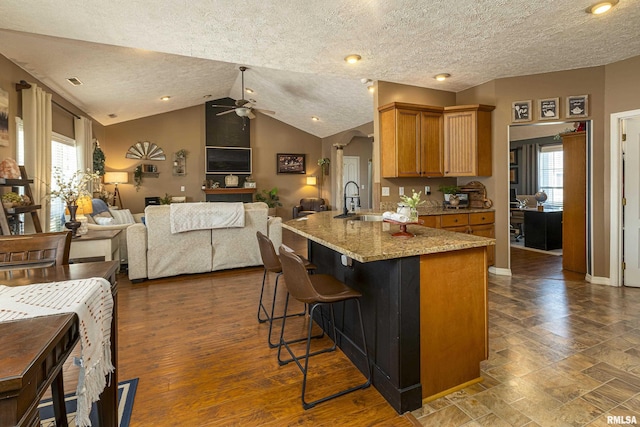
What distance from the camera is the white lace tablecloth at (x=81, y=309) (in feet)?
3.13

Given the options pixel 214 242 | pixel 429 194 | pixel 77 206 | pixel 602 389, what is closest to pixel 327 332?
pixel 602 389

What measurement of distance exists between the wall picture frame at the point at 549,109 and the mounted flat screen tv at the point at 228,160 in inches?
283

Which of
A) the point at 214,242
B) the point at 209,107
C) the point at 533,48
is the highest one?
the point at 209,107

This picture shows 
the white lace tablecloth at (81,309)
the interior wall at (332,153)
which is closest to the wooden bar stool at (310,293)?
the white lace tablecloth at (81,309)

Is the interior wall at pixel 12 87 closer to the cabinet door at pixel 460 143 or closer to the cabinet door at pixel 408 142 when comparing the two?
the cabinet door at pixel 408 142

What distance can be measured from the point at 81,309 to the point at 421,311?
5.08 feet

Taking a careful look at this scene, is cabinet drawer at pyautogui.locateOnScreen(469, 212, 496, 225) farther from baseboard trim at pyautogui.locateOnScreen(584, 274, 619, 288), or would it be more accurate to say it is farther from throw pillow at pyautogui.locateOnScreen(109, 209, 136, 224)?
throw pillow at pyautogui.locateOnScreen(109, 209, 136, 224)

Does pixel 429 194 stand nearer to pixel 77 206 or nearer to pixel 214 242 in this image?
pixel 214 242

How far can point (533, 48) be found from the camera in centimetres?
346

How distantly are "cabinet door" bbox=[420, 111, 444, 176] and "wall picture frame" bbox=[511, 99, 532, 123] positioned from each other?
904mm

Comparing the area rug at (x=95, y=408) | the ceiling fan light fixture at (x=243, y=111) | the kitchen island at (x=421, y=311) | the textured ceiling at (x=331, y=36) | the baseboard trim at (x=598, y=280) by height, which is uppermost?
the ceiling fan light fixture at (x=243, y=111)

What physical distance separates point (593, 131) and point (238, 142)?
25.9 feet

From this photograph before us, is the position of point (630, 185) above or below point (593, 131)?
below

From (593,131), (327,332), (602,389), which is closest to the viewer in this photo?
(602,389)
